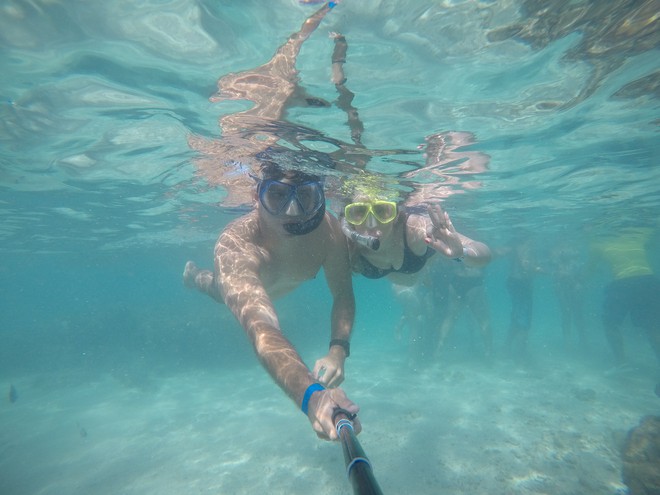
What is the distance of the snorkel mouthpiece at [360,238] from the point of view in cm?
540

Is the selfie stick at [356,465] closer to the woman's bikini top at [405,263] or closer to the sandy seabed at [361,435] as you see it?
the woman's bikini top at [405,263]

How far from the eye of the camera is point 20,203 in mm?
17969

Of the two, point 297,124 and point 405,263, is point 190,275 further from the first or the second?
point 405,263

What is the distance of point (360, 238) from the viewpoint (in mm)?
5707

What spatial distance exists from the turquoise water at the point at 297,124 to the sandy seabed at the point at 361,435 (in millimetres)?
176

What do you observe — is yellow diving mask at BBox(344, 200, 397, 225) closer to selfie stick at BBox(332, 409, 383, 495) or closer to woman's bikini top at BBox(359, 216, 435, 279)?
woman's bikini top at BBox(359, 216, 435, 279)

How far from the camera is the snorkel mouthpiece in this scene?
5398 millimetres

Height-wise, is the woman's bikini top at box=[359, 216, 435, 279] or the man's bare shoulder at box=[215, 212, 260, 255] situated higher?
the man's bare shoulder at box=[215, 212, 260, 255]

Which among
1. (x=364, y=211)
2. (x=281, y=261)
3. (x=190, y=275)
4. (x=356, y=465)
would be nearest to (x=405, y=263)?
(x=364, y=211)

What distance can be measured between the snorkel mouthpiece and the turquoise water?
3.52 metres

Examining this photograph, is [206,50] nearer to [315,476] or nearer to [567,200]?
[315,476]

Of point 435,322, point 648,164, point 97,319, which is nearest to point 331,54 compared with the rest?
point 648,164

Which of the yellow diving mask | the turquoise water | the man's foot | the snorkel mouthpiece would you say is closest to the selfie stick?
the snorkel mouthpiece

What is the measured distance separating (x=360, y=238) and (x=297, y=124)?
503 centimetres
